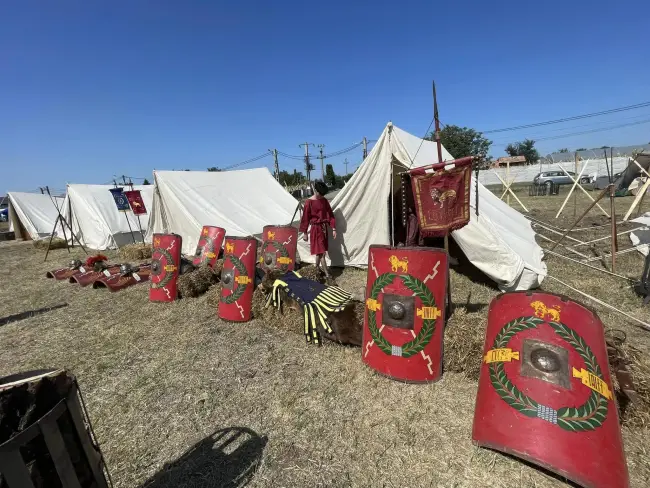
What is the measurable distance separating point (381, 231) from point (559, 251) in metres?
3.62

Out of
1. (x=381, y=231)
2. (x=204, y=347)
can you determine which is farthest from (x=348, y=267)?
(x=204, y=347)

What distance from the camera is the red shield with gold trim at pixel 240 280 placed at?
392 centimetres

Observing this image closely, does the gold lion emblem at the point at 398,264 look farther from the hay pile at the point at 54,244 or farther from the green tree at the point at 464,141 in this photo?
the green tree at the point at 464,141

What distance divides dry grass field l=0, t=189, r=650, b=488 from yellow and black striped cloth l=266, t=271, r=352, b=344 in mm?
235

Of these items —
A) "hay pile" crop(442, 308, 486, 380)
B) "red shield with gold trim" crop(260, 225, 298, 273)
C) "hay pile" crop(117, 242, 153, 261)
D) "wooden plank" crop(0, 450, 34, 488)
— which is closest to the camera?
"wooden plank" crop(0, 450, 34, 488)

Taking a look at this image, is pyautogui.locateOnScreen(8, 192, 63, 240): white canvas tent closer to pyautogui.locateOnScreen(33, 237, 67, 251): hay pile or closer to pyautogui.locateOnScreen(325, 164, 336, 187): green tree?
pyautogui.locateOnScreen(33, 237, 67, 251): hay pile

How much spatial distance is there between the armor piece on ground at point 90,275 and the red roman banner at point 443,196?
5933 mm

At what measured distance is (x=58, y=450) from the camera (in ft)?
3.79

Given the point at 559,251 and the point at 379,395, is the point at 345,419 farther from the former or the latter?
the point at 559,251

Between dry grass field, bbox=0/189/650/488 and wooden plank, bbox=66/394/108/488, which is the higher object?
wooden plank, bbox=66/394/108/488

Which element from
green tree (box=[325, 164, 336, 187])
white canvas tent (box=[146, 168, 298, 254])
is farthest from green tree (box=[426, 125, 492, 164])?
white canvas tent (box=[146, 168, 298, 254])

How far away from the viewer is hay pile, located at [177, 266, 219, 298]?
4.77 meters

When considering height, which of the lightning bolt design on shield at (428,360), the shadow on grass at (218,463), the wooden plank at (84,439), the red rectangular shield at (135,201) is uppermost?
the red rectangular shield at (135,201)

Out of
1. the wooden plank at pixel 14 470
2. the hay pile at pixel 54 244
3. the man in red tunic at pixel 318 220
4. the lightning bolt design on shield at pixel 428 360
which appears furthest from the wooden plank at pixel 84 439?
the hay pile at pixel 54 244
